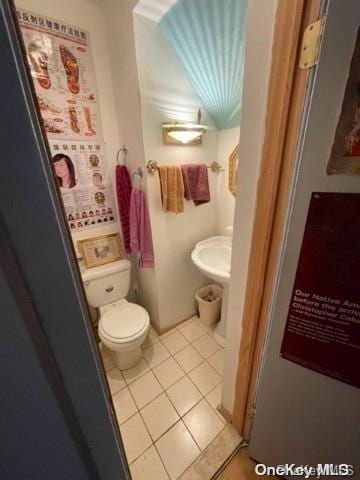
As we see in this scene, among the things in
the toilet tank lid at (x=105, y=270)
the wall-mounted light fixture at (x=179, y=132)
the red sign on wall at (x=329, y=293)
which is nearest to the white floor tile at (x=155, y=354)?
the toilet tank lid at (x=105, y=270)

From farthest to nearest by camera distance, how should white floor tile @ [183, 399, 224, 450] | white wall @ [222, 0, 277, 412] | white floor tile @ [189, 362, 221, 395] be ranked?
white floor tile @ [189, 362, 221, 395] < white floor tile @ [183, 399, 224, 450] < white wall @ [222, 0, 277, 412]

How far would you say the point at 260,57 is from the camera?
64 cm

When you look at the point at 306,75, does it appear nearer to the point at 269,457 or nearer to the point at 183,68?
the point at 183,68

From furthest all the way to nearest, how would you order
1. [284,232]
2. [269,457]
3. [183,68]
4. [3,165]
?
[183,68]
[269,457]
[284,232]
[3,165]

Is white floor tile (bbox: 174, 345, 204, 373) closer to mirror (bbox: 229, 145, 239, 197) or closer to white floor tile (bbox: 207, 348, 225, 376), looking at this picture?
white floor tile (bbox: 207, 348, 225, 376)

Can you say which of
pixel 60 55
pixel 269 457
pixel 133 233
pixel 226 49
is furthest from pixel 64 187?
pixel 269 457

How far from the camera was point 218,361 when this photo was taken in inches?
63.5

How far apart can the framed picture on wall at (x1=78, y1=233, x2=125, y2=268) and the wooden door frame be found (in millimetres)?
1190

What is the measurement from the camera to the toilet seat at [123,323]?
54.4 inches

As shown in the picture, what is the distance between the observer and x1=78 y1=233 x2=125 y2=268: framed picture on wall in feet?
5.33

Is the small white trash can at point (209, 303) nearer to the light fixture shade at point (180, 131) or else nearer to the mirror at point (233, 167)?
the mirror at point (233, 167)

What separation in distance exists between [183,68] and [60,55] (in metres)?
0.77

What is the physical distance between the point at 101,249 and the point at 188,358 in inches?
43.8

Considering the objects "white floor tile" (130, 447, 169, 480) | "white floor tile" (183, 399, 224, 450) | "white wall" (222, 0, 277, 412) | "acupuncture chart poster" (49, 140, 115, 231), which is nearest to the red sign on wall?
"white wall" (222, 0, 277, 412)
